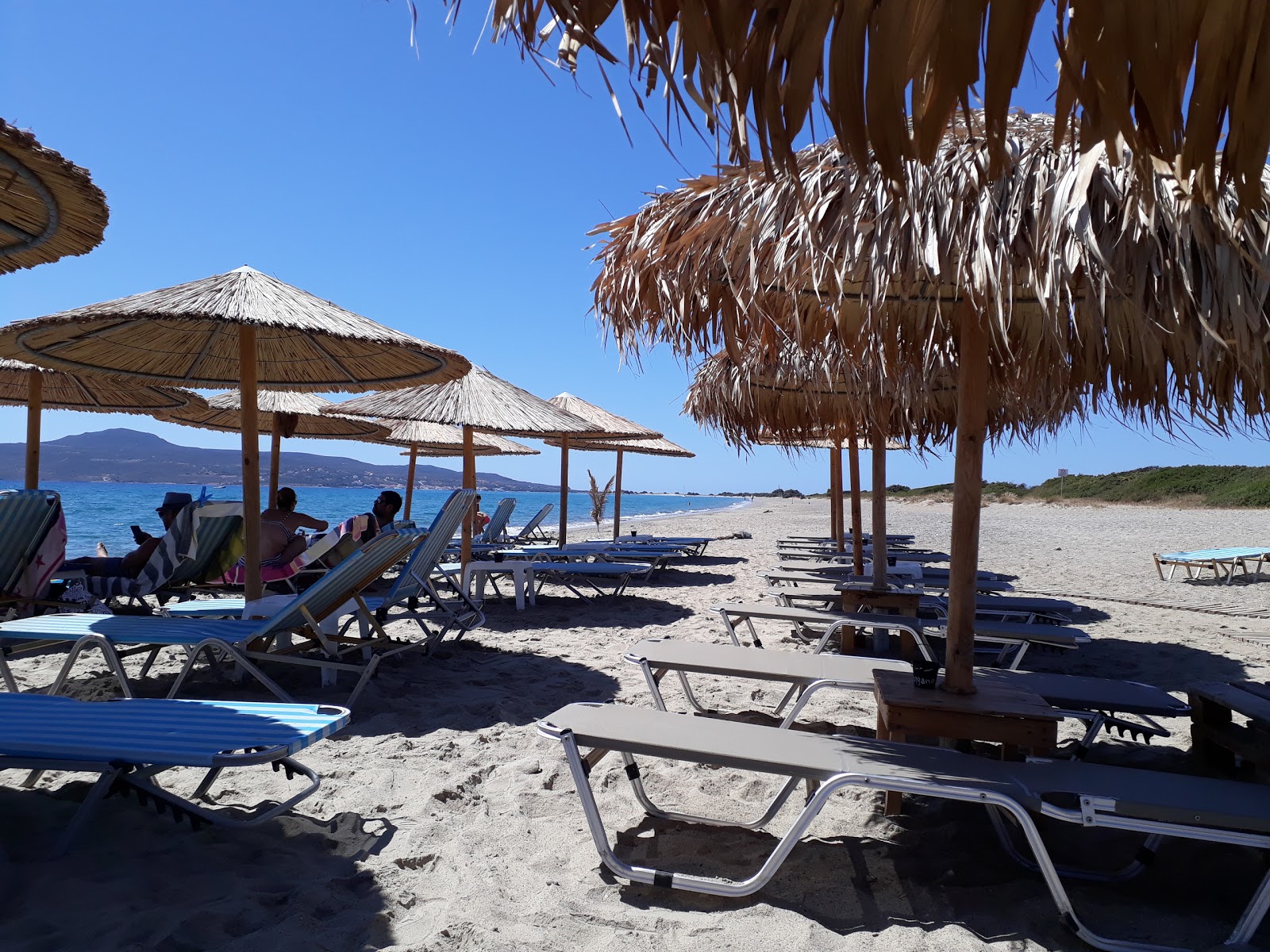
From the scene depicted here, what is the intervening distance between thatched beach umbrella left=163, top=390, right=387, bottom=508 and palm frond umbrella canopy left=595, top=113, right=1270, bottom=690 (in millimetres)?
6107

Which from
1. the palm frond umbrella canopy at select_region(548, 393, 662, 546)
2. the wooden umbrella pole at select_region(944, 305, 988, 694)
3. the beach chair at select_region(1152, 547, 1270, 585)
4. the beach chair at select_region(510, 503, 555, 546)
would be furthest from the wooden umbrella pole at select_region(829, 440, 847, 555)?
the wooden umbrella pole at select_region(944, 305, 988, 694)

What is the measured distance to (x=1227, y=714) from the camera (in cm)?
274

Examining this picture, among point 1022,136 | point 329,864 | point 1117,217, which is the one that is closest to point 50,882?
point 329,864

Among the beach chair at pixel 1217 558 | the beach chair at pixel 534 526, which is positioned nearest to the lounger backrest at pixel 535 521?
the beach chair at pixel 534 526

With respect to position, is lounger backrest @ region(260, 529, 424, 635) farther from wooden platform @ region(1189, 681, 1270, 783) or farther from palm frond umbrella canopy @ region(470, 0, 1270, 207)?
wooden platform @ region(1189, 681, 1270, 783)

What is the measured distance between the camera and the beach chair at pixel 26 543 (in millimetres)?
→ 4277

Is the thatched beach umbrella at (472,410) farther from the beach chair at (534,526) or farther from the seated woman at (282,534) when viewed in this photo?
the beach chair at (534,526)

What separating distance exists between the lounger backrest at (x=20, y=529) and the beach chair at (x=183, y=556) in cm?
50

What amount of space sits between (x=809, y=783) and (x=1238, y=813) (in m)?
1.31

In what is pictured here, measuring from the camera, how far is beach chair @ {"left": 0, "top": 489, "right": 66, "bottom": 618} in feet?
14.0

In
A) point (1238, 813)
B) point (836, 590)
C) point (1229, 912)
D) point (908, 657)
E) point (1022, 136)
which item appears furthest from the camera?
point (836, 590)

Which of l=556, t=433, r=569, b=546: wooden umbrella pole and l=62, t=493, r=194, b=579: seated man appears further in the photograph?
l=556, t=433, r=569, b=546: wooden umbrella pole

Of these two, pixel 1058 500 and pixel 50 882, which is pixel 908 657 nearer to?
pixel 50 882

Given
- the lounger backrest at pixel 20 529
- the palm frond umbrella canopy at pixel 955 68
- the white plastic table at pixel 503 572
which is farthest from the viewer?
the white plastic table at pixel 503 572
